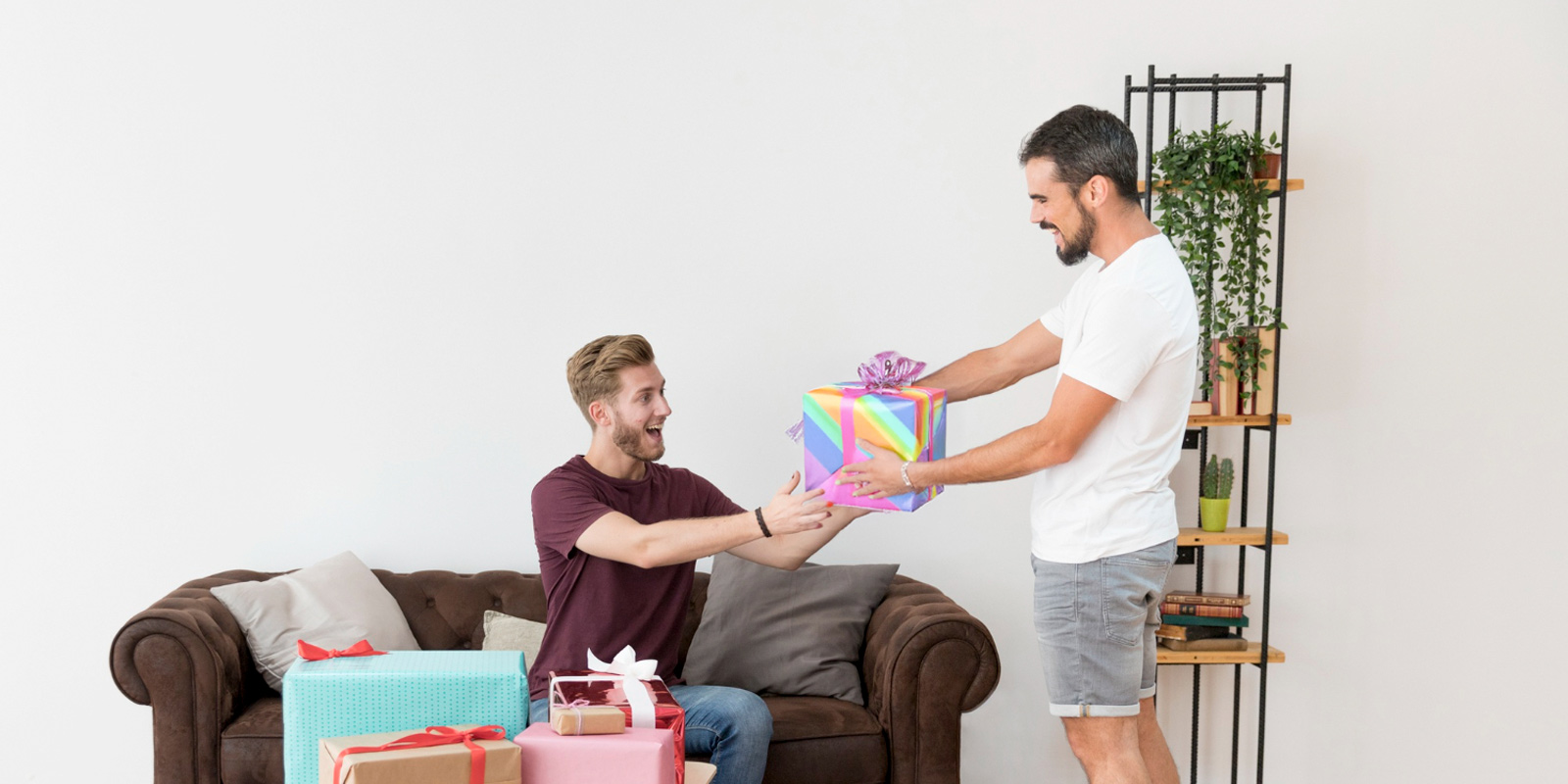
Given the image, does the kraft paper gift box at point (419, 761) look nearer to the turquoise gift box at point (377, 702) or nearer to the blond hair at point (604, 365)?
the turquoise gift box at point (377, 702)

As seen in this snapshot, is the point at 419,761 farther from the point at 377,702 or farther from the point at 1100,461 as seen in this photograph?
the point at 1100,461

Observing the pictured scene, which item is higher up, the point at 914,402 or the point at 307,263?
the point at 307,263

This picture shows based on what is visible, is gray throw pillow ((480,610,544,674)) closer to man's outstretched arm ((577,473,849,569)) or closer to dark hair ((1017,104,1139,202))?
man's outstretched arm ((577,473,849,569))

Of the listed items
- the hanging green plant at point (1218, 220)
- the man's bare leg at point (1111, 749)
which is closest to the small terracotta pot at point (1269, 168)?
the hanging green plant at point (1218, 220)

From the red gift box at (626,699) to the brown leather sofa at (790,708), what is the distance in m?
0.83

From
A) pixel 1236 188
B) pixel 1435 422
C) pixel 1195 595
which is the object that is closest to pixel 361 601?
pixel 1195 595

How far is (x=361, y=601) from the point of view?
290cm

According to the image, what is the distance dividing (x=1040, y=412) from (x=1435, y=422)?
1.15m

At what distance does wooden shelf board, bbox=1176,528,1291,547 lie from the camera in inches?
118

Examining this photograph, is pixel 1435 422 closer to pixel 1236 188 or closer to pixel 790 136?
pixel 1236 188

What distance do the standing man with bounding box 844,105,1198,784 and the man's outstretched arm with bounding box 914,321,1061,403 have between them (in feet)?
1.17

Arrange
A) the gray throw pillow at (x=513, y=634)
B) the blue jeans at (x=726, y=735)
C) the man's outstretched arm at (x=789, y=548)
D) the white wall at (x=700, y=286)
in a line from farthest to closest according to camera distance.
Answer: the white wall at (x=700, y=286) → the gray throw pillow at (x=513, y=634) → the man's outstretched arm at (x=789, y=548) → the blue jeans at (x=726, y=735)

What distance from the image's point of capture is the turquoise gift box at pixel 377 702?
1691mm

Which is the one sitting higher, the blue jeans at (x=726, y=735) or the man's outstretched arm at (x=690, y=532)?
the man's outstretched arm at (x=690, y=532)
